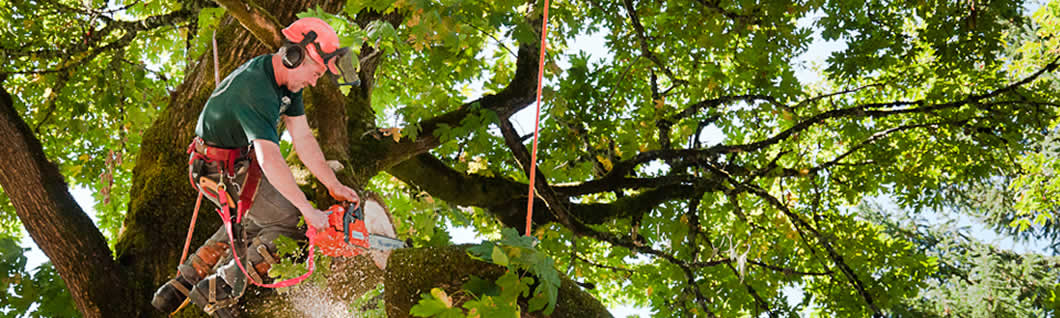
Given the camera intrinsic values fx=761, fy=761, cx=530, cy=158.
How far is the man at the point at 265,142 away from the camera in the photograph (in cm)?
244

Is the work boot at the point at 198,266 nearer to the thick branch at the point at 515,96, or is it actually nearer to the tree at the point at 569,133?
the tree at the point at 569,133

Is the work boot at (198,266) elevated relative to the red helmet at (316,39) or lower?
lower

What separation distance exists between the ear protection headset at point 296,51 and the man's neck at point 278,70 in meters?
0.03

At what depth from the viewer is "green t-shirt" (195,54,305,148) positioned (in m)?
2.44

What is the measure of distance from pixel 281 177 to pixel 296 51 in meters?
0.43

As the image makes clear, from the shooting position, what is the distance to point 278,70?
2.55 meters

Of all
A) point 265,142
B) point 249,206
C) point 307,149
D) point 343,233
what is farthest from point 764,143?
point 265,142

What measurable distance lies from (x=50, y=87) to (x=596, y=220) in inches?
195

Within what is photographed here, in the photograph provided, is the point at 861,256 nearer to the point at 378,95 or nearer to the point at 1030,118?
the point at 1030,118

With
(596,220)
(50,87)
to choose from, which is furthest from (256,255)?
(596,220)

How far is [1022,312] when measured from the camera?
14992mm

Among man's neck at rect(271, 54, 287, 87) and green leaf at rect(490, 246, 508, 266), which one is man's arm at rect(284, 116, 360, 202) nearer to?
man's neck at rect(271, 54, 287, 87)

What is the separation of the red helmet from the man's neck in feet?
0.28

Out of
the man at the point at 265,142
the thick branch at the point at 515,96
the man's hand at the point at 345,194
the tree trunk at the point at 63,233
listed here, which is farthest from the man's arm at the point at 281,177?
the thick branch at the point at 515,96
